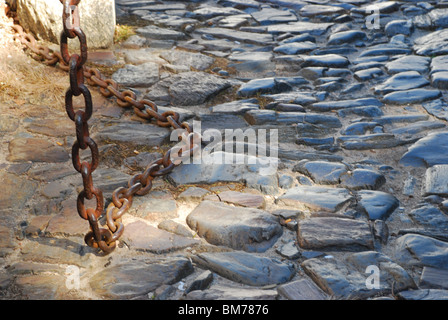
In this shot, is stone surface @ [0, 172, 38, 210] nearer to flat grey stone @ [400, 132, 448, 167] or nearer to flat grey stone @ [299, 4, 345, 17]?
flat grey stone @ [400, 132, 448, 167]

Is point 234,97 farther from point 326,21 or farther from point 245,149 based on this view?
point 326,21

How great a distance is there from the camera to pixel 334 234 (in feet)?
6.99

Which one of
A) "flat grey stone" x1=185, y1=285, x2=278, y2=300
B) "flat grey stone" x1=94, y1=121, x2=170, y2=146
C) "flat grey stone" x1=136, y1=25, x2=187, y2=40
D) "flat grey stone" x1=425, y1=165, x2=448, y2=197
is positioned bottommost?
"flat grey stone" x1=185, y1=285, x2=278, y2=300

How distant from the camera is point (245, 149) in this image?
115 inches

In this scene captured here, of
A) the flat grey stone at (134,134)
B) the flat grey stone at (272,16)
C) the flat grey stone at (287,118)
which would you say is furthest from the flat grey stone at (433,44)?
the flat grey stone at (134,134)

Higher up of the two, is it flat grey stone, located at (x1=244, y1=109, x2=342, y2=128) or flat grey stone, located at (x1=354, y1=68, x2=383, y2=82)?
flat grey stone, located at (x1=354, y1=68, x2=383, y2=82)

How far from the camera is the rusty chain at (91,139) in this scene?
1626 mm

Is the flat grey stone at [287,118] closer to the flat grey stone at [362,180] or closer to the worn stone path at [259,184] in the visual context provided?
the worn stone path at [259,184]

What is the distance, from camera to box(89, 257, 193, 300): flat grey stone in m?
1.83

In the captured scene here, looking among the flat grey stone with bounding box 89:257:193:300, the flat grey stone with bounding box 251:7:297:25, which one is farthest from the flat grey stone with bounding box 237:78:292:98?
the flat grey stone with bounding box 89:257:193:300

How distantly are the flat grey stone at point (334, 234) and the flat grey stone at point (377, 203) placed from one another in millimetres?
111

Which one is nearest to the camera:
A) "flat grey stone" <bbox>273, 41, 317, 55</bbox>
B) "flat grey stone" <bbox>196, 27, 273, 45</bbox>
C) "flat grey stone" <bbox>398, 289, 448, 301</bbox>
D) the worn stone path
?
"flat grey stone" <bbox>398, 289, 448, 301</bbox>

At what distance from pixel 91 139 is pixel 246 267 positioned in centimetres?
78

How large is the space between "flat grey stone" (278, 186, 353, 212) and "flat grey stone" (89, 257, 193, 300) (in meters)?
0.69
